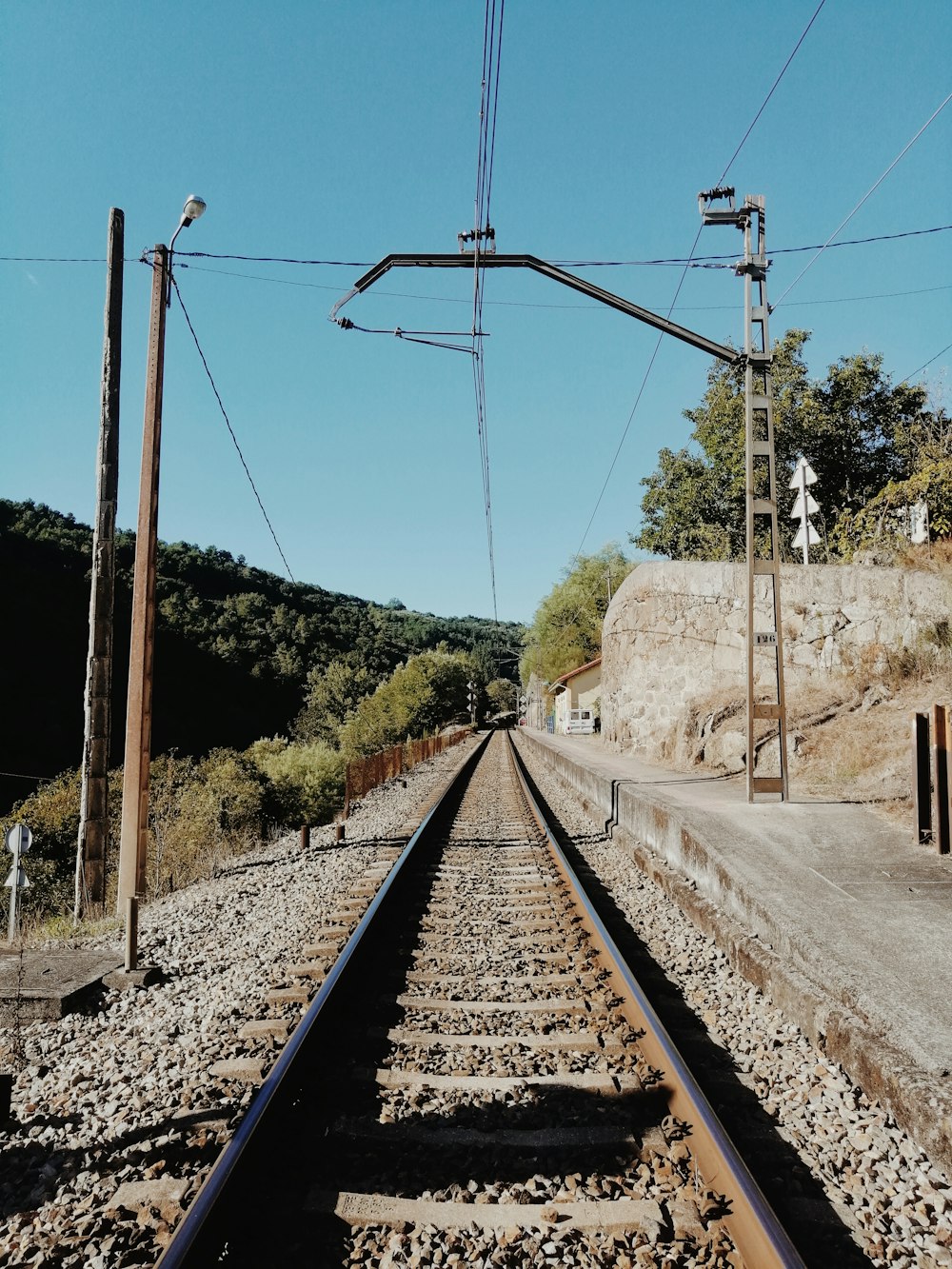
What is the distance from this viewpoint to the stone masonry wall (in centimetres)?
1537

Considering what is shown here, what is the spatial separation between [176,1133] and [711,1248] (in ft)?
6.84

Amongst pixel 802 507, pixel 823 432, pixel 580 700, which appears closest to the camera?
pixel 802 507

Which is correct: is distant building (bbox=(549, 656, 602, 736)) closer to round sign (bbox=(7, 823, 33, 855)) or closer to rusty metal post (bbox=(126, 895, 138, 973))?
round sign (bbox=(7, 823, 33, 855))

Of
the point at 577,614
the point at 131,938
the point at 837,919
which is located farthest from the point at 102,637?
the point at 577,614

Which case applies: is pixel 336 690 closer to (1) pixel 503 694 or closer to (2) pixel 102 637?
(2) pixel 102 637

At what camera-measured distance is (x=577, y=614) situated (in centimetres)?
7238

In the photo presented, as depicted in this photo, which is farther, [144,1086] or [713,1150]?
[144,1086]

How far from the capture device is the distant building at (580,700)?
45719mm

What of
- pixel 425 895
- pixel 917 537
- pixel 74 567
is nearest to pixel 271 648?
pixel 74 567

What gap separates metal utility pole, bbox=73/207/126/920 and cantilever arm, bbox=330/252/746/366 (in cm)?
312

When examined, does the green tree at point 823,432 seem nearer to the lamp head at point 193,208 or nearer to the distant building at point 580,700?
the distant building at point 580,700

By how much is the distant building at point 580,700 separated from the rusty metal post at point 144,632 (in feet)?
121

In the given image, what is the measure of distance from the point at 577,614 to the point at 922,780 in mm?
65627

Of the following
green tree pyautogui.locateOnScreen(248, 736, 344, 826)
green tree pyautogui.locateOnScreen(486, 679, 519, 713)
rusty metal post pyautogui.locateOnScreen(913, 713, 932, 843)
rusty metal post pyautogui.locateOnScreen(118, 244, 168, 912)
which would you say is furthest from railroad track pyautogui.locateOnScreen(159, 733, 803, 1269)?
green tree pyautogui.locateOnScreen(486, 679, 519, 713)
